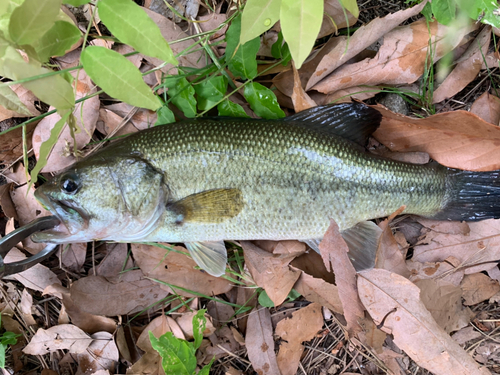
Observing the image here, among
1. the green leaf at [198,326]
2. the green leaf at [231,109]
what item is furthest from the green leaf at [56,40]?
the green leaf at [198,326]

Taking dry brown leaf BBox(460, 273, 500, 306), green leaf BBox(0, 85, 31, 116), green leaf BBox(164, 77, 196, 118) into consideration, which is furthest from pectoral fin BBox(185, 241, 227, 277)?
dry brown leaf BBox(460, 273, 500, 306)

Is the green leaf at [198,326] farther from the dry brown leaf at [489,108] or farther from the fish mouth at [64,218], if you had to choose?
the dry brown leaf at [489,108]

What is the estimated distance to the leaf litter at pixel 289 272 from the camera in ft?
7.92

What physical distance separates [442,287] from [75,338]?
261 centimetres

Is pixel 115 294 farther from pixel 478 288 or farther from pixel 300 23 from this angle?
pixel 478 288

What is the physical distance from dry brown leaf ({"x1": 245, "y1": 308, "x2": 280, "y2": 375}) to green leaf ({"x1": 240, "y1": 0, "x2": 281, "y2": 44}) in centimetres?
195

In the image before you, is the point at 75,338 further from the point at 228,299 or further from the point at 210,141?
the point at 210,141

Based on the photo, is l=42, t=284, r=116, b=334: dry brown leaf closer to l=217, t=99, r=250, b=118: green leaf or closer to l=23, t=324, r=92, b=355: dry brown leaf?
l=23, t=324, r=92, b=355: dry brown leaf

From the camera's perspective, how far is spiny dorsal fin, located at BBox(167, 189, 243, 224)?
222 centimetres

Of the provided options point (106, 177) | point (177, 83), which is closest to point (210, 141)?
point (177, 83)

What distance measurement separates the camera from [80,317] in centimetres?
253

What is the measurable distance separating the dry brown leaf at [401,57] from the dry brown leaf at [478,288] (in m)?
1.46

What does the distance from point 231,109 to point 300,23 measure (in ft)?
3.93

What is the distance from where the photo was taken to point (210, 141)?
2236 mm
